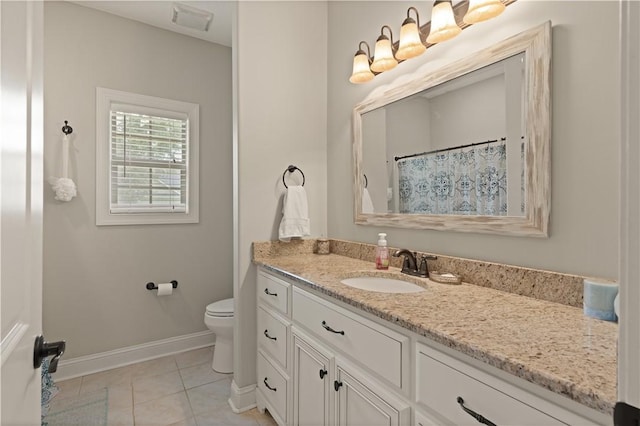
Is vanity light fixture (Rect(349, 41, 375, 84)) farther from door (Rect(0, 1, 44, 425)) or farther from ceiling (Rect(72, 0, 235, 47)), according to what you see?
door (Rect(0, 1, 44, 425))

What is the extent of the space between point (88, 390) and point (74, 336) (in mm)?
422

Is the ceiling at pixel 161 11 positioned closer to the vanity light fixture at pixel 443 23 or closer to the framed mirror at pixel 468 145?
the framed mirror at pixel 468 145

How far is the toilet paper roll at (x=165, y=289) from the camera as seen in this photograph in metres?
2.62

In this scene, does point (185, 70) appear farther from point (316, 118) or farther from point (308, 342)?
point (308, 342)

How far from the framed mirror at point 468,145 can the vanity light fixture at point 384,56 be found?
0.13 meters

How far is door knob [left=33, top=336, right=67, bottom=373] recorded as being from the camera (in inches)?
27.0

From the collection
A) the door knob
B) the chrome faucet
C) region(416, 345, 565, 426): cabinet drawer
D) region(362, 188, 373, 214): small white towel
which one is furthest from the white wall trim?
region(362, 188, 373, 214): small white towel

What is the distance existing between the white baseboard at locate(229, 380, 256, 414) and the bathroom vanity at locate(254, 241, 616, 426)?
1.23ft

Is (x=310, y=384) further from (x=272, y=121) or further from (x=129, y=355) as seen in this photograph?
(x=129, y=355)

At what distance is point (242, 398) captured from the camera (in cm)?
198

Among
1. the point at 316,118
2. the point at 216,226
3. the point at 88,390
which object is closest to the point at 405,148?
the point at 316,118

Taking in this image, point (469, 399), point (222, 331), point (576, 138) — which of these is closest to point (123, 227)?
point (222, 331)

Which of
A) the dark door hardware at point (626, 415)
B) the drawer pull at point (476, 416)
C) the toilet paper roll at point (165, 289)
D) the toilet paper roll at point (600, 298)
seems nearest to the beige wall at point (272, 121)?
the toilet paper roll at point (165, 289)

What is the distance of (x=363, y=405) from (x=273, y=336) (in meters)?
0.77
